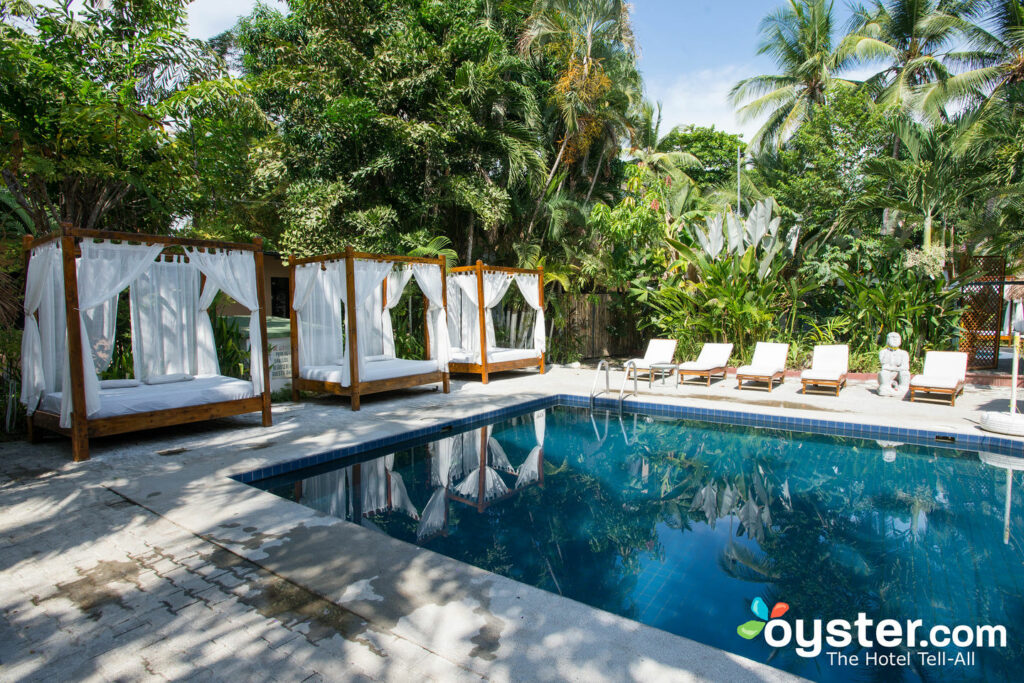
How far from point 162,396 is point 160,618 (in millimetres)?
4078

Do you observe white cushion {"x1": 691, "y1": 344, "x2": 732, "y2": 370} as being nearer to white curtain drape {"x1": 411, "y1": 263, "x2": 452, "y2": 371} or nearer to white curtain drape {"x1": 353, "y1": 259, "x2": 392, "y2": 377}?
white curtain drape {"x1": 411, "y1": 263, "x2": 452, "y2": 371}

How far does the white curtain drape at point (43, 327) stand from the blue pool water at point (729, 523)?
8.88ft

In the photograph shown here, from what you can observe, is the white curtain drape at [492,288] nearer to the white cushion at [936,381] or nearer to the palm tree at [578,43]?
the palm tree at [578,43]

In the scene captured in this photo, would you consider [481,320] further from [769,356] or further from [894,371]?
[894,371]

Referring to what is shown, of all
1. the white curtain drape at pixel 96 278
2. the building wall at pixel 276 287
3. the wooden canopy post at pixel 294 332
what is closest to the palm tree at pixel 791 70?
the building wall at pixel 276 287

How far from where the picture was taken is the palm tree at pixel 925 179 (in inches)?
356

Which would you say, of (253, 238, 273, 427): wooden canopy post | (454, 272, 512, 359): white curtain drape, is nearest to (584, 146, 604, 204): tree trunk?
(454, 272, 512, 359): white curtain drape

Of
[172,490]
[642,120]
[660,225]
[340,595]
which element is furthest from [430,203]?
[642,120]

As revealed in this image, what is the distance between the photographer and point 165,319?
721 centimetres

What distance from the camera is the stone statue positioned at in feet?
27.0

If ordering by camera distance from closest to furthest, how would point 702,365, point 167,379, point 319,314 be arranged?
1. point 167,379
2. point 319,314
3. point 702,365

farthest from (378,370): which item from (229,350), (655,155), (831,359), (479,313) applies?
(655,155)

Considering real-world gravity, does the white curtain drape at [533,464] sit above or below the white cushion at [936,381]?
below

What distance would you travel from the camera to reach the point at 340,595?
2.76 metres
